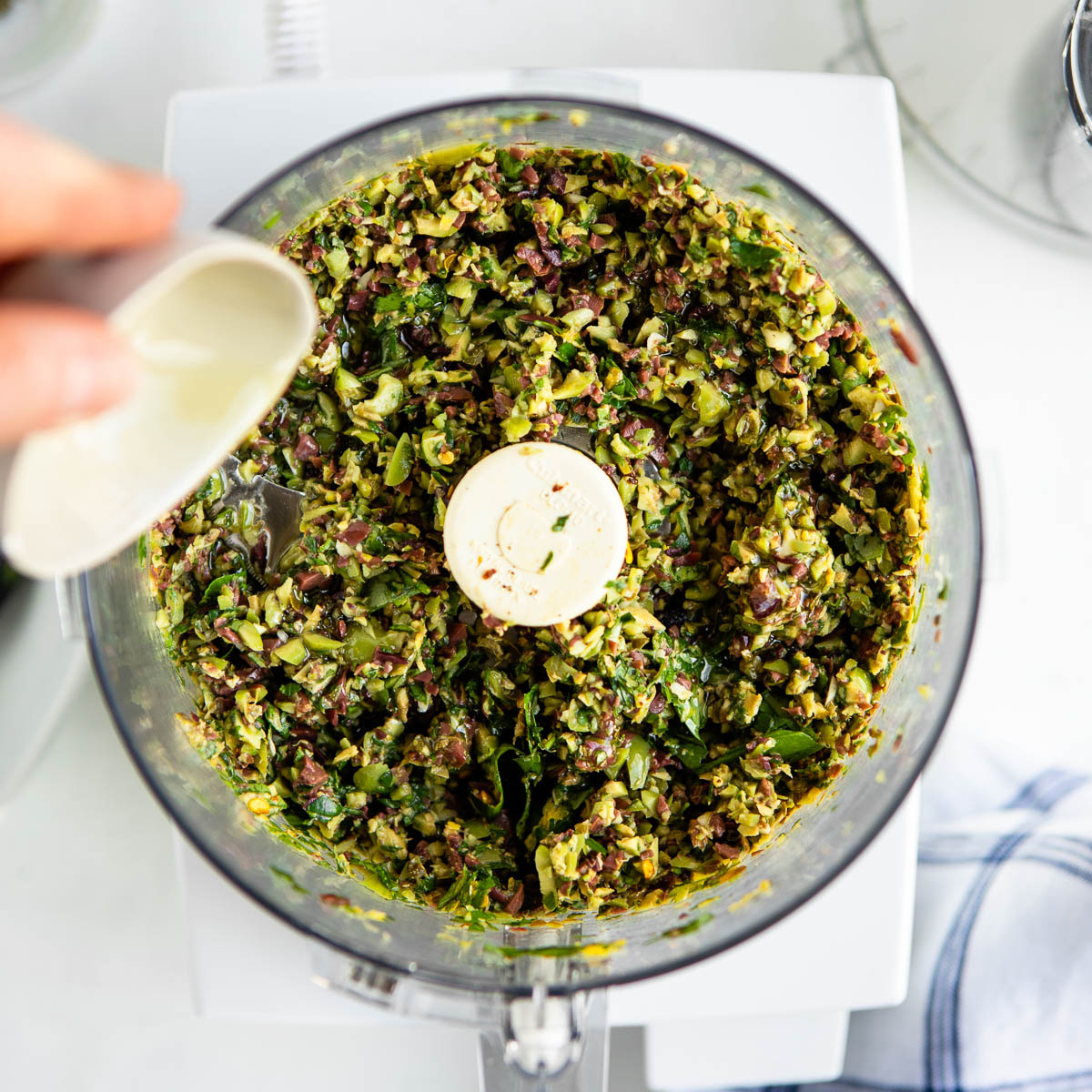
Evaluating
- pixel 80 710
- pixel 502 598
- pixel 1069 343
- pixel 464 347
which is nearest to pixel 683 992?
pixel 502 598

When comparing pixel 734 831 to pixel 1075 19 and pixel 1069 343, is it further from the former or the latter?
pixel 1075 19

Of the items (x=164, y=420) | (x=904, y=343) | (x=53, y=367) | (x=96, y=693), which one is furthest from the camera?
(x=96, y=693)

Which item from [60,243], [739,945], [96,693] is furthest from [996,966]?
[60,243]

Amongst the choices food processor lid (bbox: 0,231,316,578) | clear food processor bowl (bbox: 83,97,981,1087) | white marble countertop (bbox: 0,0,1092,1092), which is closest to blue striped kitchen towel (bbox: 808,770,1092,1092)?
white marble countertop (bbox: 0,0,1092,1092)

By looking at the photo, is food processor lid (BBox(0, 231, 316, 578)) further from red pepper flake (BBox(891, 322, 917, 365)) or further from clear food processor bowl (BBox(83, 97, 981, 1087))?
red pepper flake (BBox(891, 322, 917, 365))

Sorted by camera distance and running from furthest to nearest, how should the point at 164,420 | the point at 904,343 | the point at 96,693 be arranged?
the point at 96,693 < the point at 904,343 < the point at 164,420

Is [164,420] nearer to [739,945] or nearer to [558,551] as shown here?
[558,551]

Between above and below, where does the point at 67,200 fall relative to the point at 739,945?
above
